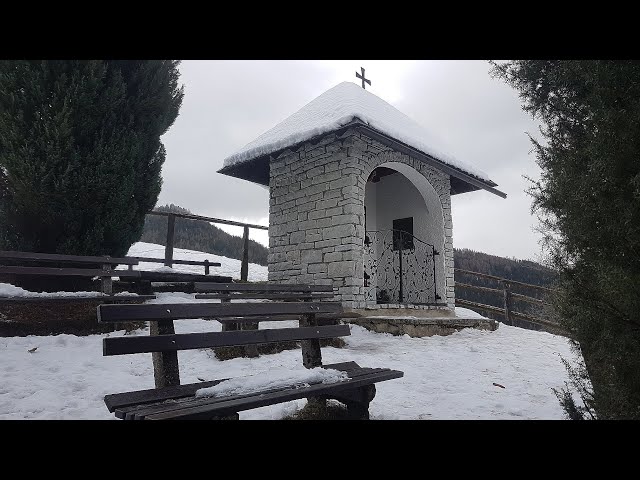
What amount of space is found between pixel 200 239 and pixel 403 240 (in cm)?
1104

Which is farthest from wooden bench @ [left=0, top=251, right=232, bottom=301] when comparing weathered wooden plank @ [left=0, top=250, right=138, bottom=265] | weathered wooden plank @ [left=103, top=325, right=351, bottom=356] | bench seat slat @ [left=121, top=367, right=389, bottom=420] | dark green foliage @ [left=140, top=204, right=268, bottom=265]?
dark green foliage @ [left=140, top=204, right=268, bottom=265]

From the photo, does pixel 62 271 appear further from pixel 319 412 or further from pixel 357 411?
pixel 357 411

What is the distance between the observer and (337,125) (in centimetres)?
671

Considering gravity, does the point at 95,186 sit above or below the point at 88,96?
below

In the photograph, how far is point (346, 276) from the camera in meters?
7.10

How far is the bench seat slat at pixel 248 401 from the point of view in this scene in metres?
1.97

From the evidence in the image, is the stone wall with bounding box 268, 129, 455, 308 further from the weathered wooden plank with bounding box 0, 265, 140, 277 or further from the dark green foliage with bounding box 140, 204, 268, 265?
the dark green foliage with bounding box 140, 204, 268, 265

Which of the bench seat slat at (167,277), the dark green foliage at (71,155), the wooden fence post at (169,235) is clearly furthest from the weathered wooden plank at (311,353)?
the wooden fence post at (169,235)

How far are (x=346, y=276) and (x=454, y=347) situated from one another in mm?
2013

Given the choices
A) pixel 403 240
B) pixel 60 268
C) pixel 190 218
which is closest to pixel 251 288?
pixel 60 268
